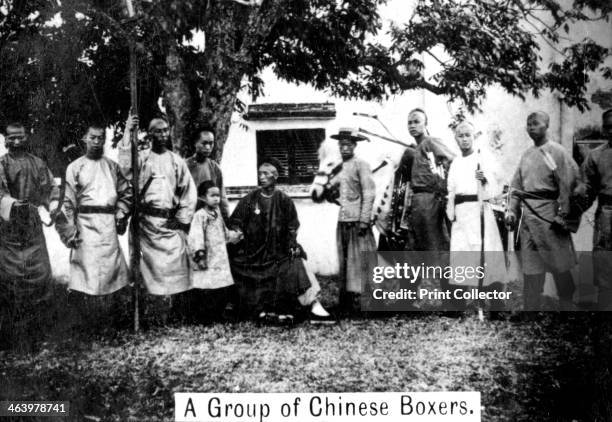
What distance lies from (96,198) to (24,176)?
0.55 m

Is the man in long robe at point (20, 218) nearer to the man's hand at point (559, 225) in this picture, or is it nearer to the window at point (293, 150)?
the window at point (293, 150)

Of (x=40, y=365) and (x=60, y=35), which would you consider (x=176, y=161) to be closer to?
(x=60, y=35)

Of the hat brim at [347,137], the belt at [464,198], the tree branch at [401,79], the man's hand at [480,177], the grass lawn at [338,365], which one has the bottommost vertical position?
the grass lawn at [338,365]

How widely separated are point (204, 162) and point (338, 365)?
1.81m

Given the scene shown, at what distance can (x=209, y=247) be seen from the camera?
181 inches

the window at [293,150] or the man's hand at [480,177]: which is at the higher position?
the window at [293,150]

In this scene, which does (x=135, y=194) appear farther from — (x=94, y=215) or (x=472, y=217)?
(x=472, y=217)

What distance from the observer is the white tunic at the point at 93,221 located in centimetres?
446

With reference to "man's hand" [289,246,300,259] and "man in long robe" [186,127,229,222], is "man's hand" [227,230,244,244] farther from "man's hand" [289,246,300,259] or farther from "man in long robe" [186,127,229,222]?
"man's hand" [289,246,300,259]

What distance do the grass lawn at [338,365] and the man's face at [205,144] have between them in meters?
1.35

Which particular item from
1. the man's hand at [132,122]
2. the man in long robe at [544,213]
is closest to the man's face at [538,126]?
the man in long robe at [544,213]

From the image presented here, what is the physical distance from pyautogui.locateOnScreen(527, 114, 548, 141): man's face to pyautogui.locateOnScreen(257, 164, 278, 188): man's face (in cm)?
196

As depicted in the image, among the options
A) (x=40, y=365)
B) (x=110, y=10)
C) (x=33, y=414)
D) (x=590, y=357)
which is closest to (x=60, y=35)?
(x=110, y=10)

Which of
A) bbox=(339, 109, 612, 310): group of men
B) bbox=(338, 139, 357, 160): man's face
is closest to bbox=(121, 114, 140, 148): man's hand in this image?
bbox=(338, 139, 357, 160): man's face
